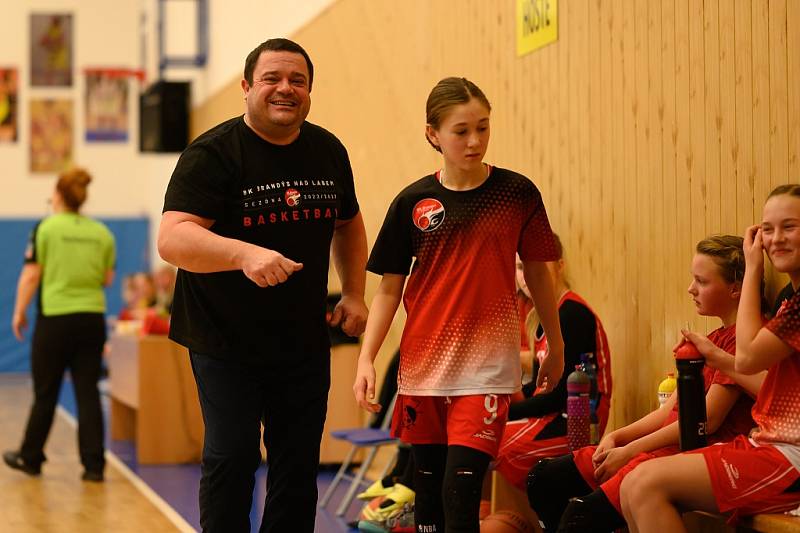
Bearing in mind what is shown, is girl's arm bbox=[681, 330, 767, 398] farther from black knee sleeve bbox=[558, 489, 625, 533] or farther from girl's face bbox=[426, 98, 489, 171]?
girl's face bbox=[426, 98, 489, 171]

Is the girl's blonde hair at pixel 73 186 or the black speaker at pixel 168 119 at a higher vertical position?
the black speaker at pixel 168 119

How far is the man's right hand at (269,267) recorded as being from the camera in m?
2.64

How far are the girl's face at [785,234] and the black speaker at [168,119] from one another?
1070 centimetres

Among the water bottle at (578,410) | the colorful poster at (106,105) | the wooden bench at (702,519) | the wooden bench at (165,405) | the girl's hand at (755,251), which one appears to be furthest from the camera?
the colorful poster at (106,105)

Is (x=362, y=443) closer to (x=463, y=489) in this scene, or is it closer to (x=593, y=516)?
(x=463, y=489)

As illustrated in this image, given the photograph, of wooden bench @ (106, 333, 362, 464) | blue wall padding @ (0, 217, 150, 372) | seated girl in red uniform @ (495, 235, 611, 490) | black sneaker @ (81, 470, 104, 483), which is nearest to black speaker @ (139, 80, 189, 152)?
blue wall padding @ (0, 217, 150, 372)

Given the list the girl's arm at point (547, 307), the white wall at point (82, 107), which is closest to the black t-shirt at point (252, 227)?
the girl's arm at point (547, 307)

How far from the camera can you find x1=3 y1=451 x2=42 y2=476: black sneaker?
6.82 m

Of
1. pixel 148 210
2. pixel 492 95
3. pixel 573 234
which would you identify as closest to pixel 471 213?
pixel 573 234

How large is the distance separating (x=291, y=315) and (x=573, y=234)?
2014mm

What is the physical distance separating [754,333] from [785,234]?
0.95ft

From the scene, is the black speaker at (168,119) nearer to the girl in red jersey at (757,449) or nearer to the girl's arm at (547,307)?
the girl's arm at (547,307)

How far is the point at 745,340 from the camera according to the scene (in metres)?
3.05

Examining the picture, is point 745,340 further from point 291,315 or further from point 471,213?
point 291,315
